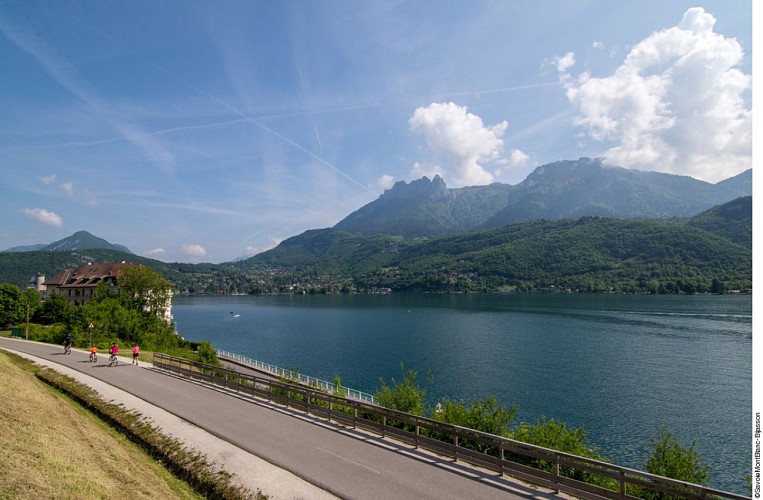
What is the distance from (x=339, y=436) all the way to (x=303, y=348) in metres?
74.5

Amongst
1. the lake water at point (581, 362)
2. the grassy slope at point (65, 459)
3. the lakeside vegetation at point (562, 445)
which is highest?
the grassy slope at point (65, 459)

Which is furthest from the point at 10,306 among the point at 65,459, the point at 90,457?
the point at 65,459

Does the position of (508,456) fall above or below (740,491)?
above

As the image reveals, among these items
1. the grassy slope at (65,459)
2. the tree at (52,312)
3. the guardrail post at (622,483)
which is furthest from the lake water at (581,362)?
the grassy slope at (65,459)

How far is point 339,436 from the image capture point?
19562 millimetres

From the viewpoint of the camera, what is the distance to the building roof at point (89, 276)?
96.2 metres

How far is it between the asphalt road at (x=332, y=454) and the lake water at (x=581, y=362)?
25749 millimetres

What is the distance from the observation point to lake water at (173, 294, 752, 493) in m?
41.8

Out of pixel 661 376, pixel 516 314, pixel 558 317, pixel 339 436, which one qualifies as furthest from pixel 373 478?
pixel 516 314

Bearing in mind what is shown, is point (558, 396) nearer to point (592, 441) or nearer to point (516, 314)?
point (592, 441)

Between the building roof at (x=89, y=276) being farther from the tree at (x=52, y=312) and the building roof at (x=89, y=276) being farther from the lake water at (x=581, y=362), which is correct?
the lake water at (x=581, y=362)

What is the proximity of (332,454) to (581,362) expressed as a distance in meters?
66.5

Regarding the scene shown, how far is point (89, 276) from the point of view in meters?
98.8

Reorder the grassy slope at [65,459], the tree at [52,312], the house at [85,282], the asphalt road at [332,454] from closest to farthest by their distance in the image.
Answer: the grassy slope at [65,459] < the asphalt road at [332,454] < the tree at [52,312] < the house at [85,282]
